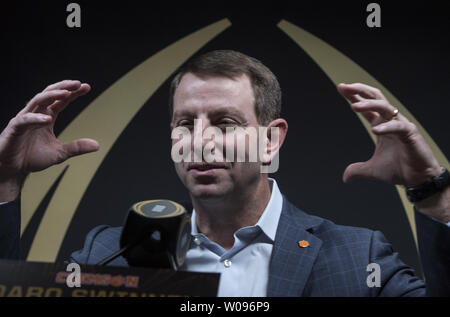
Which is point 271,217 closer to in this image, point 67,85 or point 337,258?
Result: point 337,258

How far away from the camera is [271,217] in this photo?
180 cm

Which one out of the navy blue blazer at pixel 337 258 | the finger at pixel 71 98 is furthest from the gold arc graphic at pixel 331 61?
the finger at pixel 71 98

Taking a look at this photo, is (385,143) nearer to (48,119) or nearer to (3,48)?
(48,119)

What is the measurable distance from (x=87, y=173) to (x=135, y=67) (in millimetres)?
663

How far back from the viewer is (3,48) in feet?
8.32

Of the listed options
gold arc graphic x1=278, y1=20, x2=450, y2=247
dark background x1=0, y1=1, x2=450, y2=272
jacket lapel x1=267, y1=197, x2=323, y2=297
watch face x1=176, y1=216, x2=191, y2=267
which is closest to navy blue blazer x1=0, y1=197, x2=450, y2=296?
jacket lapel x1=267, y1=197, x2=323, y2=297

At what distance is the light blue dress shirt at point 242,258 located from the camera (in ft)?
5.32

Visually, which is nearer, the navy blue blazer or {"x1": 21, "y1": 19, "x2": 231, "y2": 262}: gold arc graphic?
the navy blue blazer

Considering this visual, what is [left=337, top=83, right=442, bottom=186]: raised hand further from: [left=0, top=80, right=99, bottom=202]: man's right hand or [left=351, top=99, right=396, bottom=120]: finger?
[left=0, top=80, right=99, bottom=202]: man's right hand

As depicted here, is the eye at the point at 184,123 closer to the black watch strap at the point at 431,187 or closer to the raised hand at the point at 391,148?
the raised hand at the point at 391,148

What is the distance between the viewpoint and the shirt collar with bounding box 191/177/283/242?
5.77ft

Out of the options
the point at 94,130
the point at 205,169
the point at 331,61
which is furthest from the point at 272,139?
the point at 94,130
